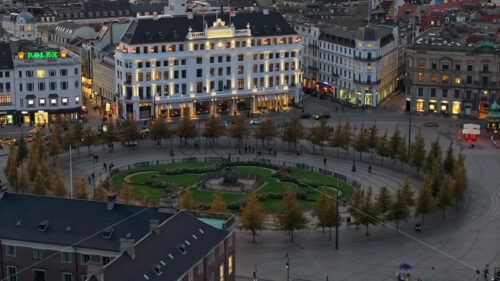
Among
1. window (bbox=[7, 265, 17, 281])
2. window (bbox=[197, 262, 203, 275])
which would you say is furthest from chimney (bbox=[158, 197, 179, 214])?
window (bbox=[7, 265, 17, 281])

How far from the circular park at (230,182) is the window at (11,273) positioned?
35644 mm

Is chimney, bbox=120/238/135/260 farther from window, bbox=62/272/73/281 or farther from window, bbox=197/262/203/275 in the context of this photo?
window, bbox=62/272/73/281

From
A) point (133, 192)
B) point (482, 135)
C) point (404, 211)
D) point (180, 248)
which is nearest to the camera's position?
point (180, 248)

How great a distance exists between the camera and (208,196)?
150875 mm

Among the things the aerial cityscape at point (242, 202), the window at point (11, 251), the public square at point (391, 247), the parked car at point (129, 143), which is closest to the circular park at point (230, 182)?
the aerial cityscape at point (242, 202)

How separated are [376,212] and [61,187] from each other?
42.6 m

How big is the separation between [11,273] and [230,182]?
52463 mm

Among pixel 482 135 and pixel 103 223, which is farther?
pixel 482 135

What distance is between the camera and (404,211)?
13425 cm

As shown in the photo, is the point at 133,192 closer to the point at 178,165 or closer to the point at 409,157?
the point at 178,165

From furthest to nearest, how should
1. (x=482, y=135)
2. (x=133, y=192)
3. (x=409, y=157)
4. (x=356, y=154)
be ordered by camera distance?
(x=482, y=135) → (x=356, y=154) → (x=409, y=157) → (x=133, y=192)

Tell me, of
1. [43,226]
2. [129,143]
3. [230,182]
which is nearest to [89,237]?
[43,226]

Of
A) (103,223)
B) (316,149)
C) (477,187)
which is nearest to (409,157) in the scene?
(477,187)

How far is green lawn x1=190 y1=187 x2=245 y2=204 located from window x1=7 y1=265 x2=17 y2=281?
42764mm
